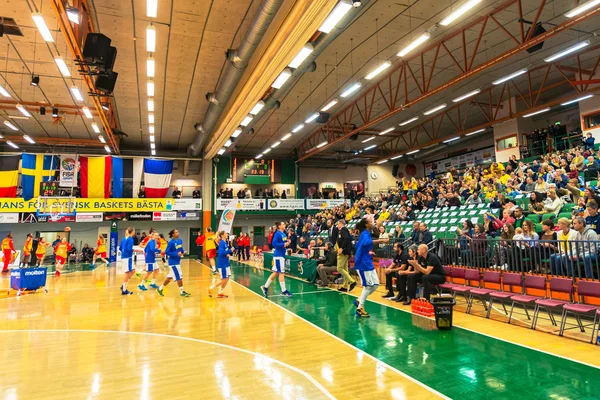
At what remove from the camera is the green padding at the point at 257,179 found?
2917 centimetres

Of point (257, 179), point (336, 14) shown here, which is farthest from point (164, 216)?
point (336, 14)

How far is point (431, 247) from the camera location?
966 cm

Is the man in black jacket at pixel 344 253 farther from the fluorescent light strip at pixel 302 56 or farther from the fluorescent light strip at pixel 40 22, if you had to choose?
the fluorescent light strip at pixel 40 22

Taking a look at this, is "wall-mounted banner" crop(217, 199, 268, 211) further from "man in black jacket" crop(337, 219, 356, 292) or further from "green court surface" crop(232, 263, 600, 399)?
"green court surface" crop(232, 263, 600, 399)

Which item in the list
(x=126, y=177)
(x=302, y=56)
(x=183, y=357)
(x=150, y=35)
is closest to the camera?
(x=183, y=357)

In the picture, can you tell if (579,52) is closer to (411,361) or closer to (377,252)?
(377,252)

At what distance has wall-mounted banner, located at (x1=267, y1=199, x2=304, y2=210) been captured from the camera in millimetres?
28078

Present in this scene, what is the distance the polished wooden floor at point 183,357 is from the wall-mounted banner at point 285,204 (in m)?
19.7

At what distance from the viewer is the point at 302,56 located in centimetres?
991

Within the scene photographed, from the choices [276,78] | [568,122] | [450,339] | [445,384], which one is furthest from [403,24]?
[568,122]

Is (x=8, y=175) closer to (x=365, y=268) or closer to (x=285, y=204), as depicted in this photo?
(x=285, y=204)

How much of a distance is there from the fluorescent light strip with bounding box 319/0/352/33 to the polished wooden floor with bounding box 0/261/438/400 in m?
6.68

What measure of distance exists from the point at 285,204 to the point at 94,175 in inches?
541

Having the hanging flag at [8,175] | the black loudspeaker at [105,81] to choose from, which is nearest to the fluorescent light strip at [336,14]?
the black loudspeaker at [105,81]
